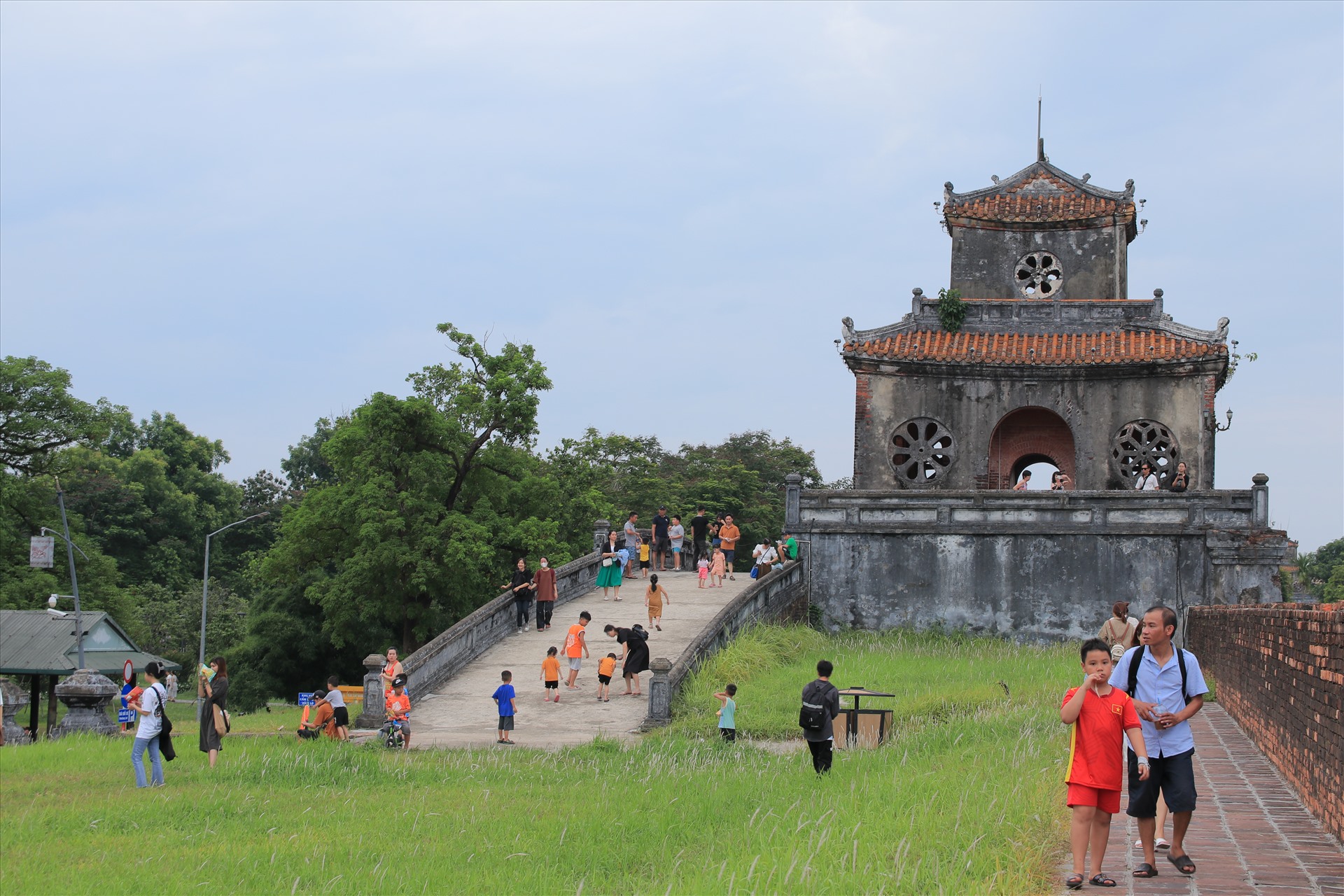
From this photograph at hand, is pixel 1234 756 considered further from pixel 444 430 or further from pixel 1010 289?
pixel 444 430

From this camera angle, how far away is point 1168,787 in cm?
824

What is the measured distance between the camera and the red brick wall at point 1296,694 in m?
9.05

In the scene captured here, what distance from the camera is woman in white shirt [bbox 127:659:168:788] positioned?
14219 mm

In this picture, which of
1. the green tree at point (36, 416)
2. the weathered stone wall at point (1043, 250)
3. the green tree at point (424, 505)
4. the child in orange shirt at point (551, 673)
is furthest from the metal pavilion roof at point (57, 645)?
the weathered stone wall at point (1043, 250)

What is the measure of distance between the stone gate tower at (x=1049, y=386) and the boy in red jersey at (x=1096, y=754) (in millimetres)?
22442

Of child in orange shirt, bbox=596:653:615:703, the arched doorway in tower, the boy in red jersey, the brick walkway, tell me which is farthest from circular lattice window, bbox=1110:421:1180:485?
the boy in red jersey

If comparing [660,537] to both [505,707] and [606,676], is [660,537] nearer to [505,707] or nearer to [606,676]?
[606,676]

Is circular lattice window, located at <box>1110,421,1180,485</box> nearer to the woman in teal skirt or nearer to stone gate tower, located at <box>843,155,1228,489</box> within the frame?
stone gate tower, located at <box>843,155,1228,489</box>

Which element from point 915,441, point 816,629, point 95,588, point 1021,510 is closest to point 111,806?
point 816,629

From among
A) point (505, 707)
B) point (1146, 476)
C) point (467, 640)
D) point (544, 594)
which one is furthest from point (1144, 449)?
point (505, 707)

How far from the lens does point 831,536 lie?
92.3 feet

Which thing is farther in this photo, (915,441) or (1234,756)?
(915,441)

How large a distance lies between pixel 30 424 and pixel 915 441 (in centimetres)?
2777

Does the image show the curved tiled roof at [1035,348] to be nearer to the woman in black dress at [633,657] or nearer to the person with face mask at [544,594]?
the person with face mask at [544,594]
